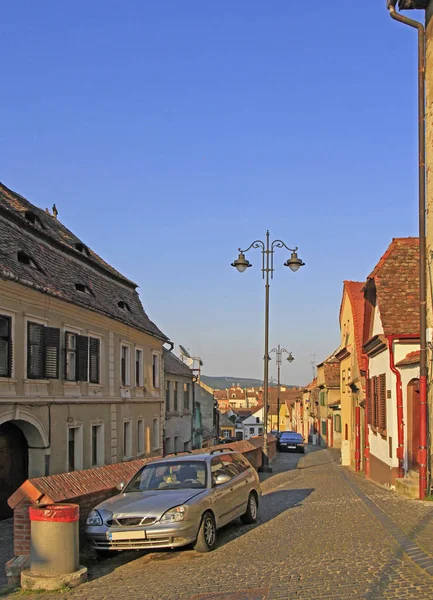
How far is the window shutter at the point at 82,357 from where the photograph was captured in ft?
70.9

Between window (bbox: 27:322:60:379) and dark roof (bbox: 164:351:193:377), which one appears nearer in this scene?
window (bbox: 27:322:60:379)

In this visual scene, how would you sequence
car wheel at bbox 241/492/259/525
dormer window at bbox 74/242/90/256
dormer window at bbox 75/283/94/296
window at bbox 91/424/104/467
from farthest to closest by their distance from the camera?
dormer window at bbox 74/242/90/256
dormer window at bbox 75/283/94/296
window at bbox 91/424/104/467
car wheel at bbox 241/492/259/525

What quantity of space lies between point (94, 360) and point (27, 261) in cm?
482

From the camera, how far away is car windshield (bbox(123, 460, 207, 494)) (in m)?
11.1

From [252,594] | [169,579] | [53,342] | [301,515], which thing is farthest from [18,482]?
[252,594]

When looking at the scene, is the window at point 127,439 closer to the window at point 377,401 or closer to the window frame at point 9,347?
the window at point 377,401

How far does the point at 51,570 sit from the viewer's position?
866 cm

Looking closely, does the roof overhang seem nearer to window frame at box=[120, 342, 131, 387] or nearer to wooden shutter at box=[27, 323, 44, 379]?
window frame at box=[120, 342, 131, 387]

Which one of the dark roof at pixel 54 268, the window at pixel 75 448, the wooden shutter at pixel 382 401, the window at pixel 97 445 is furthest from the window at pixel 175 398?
the wooden shutter at pixel 382 401

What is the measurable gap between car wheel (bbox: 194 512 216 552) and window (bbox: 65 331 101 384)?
1107 cm

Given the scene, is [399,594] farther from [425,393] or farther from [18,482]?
[18,482]

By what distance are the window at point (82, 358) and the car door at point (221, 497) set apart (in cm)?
985

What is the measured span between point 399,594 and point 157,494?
445 cm

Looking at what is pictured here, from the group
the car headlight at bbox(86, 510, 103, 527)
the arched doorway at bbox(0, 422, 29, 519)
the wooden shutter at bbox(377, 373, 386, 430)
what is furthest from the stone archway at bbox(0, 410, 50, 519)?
the wooden shutter at bbox(377, 373, 386, 430)
